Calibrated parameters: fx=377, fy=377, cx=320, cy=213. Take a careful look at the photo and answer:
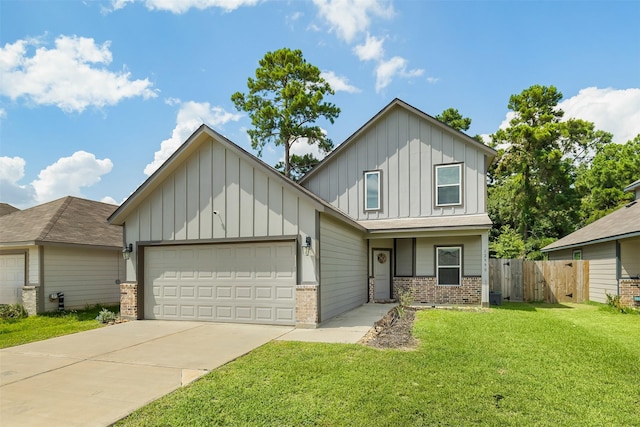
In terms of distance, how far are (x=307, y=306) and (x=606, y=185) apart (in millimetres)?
31241

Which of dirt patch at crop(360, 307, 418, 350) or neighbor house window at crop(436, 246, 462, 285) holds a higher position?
neighbor house window at crop(436, 246, 462, 285)

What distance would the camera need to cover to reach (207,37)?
498 inches

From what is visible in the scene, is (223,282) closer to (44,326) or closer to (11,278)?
(44,326)

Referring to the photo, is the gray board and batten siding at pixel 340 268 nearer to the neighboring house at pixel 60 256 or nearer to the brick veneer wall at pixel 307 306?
the brick veneer wall at pixel 307 306

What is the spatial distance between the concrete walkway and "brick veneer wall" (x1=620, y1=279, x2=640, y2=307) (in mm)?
8630

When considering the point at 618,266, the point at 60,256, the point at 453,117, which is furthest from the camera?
the point at 453,117

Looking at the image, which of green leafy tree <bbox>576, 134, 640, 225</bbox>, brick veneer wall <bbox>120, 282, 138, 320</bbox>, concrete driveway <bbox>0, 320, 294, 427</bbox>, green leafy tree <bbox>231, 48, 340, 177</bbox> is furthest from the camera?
green leafy tree <bbox>576, 134, 640, 225</bbox>

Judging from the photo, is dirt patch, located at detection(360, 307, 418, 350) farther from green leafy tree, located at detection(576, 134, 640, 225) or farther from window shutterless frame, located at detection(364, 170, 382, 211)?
green leafy tree, located at detection(576, 134, 640, 225)

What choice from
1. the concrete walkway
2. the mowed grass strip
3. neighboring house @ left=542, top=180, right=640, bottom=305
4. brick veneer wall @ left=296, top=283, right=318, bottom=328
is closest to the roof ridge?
the concrete walkway

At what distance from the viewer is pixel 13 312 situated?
40.4 feet

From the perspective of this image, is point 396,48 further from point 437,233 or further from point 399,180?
point 437,233

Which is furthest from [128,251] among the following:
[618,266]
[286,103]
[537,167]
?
[537,167]

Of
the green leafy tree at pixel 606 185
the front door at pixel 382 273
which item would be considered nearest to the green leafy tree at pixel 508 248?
the green leafy tree at pixel 606 185

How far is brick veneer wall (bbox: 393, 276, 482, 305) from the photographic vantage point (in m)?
13.4
